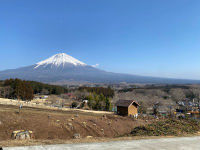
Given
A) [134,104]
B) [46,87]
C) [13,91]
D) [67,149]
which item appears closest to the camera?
[67,149]

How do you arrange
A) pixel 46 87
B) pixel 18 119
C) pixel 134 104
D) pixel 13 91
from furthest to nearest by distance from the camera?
pixel 46 87 < pixel 13 91 < pixel 134 104 < pixel 18 119

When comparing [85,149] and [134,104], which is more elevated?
[85,149]

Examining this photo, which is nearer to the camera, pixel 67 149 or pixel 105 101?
pixel 67 149

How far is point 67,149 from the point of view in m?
5.86

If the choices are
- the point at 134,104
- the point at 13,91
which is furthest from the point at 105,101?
the point at 13,91

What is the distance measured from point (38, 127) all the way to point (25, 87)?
139 feet

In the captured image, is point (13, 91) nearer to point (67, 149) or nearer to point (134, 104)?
point (134, 104)

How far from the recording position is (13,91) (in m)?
51.0

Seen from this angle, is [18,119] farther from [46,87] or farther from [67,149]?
[46,87]

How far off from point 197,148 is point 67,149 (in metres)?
5.94

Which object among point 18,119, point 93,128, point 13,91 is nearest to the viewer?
point 18,119

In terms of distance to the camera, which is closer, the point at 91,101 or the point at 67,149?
the point at 67,149

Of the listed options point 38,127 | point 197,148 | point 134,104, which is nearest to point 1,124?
point 38,127

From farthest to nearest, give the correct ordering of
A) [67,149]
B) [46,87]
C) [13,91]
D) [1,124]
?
[46,87] < [13,91] < [1,124] < [67,149]
